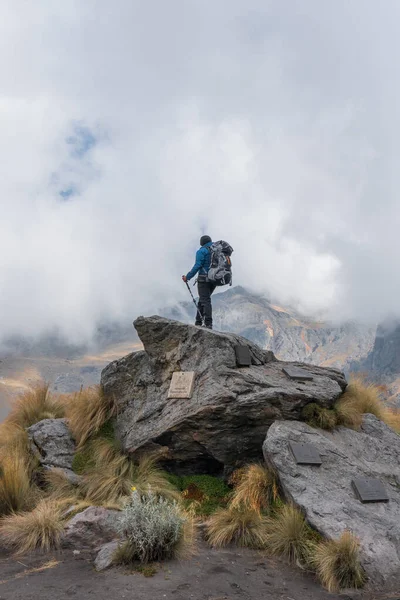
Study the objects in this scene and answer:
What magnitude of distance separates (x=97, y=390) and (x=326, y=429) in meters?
6.34

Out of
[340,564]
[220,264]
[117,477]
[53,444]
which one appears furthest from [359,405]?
[53,444]

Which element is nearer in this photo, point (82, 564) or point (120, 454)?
point (82, 564)

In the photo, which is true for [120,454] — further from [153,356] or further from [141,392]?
[153,356]

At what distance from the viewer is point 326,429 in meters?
10.0

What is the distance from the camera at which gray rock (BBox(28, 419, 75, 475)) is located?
10.1 m

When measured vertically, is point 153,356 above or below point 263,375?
above

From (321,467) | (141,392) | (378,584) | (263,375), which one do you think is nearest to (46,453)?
(141,392)

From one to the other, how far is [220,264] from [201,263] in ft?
1.99

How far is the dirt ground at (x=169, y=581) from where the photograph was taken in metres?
5.31

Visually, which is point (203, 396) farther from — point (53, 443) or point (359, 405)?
point (359, 405)

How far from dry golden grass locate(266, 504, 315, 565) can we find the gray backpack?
6.98m

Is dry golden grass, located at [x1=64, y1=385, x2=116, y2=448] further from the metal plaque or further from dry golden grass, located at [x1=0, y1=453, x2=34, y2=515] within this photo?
the metal plaque

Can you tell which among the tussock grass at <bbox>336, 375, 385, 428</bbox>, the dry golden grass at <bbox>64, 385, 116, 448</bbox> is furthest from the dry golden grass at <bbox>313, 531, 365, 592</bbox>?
the dry golden grass at <bbox>64, 385, 116, 448</bbox>

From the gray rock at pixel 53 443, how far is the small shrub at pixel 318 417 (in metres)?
5.82
